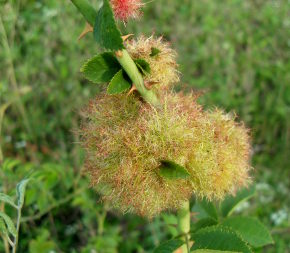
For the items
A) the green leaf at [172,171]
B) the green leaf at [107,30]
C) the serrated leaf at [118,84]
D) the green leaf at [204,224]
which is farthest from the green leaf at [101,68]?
the green leaf at [204,224]

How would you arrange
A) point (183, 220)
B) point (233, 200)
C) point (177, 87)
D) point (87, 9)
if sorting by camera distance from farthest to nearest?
point (177, 87) < point (233, 200) < point (183, 220) < point (87, 9)

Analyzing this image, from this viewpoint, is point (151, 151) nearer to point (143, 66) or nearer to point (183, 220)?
point (143, 66)

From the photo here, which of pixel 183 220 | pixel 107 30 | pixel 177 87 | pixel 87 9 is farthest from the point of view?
pixel 177 87

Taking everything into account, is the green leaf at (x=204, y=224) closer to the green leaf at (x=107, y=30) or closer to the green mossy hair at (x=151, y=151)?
the green mossy hair at (x=151, y=151)

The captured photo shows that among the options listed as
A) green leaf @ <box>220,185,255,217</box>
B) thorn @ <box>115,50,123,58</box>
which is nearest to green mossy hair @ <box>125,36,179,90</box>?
thorn @ <box>115,50,123,58</box>

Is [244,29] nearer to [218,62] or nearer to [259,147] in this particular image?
[218,62]

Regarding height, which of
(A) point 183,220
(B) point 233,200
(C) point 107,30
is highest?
(C) point 107,30

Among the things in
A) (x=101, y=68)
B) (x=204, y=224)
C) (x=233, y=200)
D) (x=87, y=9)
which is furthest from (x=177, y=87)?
(x=87, y=9)
